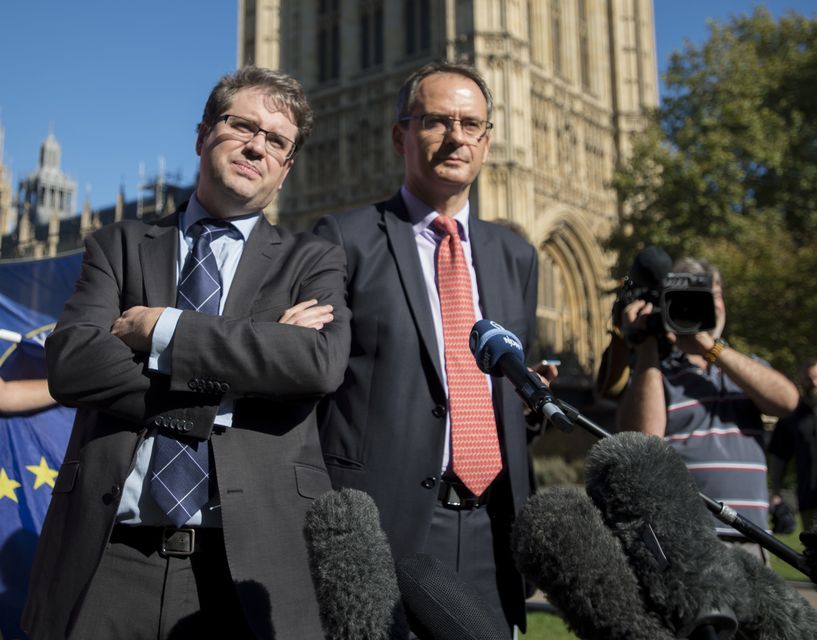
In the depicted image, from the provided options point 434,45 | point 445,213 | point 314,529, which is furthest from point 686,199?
point 314,529

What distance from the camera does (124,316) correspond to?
2258 millimetres

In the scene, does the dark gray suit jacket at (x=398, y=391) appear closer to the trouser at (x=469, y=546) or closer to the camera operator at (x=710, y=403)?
the trouser at (x=469, y=546)

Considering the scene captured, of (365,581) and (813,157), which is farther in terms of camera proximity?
(813,157)

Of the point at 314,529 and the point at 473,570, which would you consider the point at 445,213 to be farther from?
the point at 314,529

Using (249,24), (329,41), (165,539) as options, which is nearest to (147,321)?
(165,539)

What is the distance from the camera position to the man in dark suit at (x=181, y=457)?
2066mm

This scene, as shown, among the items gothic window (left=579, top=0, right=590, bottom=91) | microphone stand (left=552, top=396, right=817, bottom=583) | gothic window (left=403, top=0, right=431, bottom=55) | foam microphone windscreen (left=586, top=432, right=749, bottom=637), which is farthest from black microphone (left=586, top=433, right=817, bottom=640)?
gothic window (left=579, top=0, right=590, bottom=91)

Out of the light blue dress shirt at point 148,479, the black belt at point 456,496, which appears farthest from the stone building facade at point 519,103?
the light blue dress shirt at point 148,479

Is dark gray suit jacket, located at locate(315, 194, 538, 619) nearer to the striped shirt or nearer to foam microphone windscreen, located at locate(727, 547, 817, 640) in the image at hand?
the striped shirt

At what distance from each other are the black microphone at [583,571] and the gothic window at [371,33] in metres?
33.3

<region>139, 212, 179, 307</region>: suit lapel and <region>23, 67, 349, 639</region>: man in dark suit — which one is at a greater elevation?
<region>139, 212, 179, 307</region>: suit lapel

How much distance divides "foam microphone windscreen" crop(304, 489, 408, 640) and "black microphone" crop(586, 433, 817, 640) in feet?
1.39

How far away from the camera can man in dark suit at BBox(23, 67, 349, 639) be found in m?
2.07

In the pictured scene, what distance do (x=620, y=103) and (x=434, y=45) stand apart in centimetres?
835
